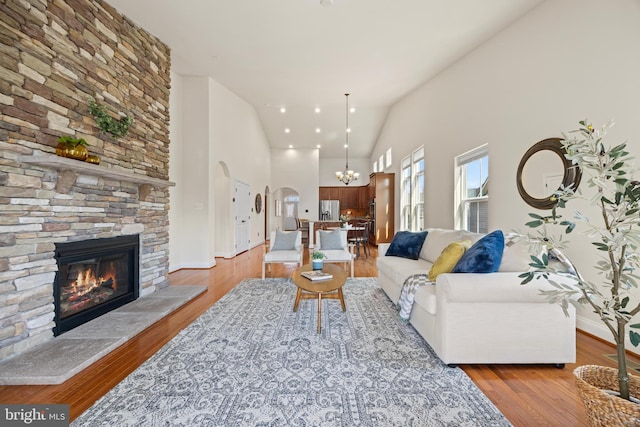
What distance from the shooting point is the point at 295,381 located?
1.86 meters

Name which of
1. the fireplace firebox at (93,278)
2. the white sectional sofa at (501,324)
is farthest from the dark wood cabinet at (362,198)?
the white sectional sofa at (501,324)

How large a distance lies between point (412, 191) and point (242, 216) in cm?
426

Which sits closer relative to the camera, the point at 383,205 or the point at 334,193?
the point at 383,205

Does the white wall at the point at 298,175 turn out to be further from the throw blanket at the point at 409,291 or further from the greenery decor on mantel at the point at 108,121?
the throw blanket at the point at 409,291

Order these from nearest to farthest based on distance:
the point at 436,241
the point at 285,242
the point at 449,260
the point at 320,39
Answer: the point at 449,260
the point at 436,241
the point at 320,39
the point at 285,242

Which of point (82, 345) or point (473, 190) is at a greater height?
point (473, 190)

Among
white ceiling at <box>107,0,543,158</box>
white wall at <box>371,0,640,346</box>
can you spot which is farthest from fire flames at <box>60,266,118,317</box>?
white wall at <box>371,0,640,346</box>

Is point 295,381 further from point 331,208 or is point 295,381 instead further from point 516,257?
point 331,208

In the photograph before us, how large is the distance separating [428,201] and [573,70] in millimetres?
3154

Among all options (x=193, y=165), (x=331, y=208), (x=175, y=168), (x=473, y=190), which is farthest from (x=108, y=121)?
(x=331, y=208)

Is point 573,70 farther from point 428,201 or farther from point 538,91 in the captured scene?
point 428,201

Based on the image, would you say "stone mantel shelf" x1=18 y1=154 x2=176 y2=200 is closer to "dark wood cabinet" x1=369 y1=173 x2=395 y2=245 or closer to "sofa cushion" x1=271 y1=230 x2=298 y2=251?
"sofa cushion" x1=271 y1=230 x2=298 y2=251

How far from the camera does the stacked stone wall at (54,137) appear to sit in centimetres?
211

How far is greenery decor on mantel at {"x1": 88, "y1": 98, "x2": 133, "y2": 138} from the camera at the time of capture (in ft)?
9.14
